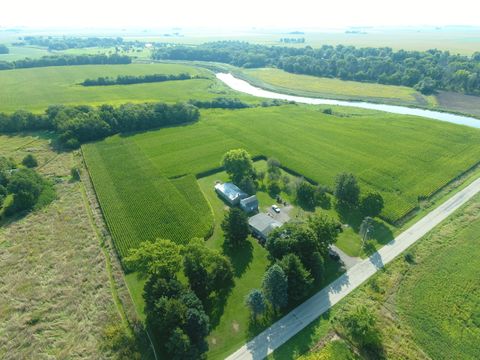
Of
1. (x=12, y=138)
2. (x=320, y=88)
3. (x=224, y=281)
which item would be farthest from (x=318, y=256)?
(x=320, y=88)

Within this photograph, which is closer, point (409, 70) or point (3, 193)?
point (3, 193)

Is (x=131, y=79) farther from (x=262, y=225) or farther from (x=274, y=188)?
(x=262, y=225)

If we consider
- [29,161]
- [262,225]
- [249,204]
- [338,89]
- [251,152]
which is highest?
[262,225]

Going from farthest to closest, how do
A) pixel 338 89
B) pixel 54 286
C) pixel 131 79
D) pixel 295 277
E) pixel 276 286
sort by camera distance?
pixel 131 79
pixel 338 89
pixel 54 286
pixel 295 277
pixel 276 286

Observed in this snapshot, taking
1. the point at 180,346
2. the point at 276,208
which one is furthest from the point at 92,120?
the point at 180,346

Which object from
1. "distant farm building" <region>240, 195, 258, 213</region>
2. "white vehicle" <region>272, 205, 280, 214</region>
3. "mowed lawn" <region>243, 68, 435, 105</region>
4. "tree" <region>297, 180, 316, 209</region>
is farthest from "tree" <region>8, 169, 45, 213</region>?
"mowed lawn" <region>243, 68, 435, 105</region>

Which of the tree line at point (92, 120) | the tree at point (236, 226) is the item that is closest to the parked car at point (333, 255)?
the tree at point (236, 226)
